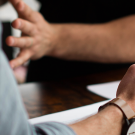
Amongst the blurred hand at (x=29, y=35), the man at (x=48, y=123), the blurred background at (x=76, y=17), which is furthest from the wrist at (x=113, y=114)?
the blurred background at (x=76, y=17)

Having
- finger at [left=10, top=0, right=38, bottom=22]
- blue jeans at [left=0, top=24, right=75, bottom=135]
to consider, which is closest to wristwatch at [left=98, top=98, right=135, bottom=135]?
blue jeans at [left=0, top=24, right=75, bottom=135]

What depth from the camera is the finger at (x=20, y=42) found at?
0.99 ft

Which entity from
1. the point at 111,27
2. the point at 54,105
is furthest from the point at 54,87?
the point at 111,27

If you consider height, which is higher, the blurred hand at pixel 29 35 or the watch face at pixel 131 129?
the blurred hand at pixel 29 35

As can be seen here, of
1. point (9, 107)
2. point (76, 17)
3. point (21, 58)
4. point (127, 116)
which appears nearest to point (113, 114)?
point (127, 116)

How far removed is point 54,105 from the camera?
27 centimetres

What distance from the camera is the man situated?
98 millimetres

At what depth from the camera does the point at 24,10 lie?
33cm

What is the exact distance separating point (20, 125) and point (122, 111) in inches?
4.4

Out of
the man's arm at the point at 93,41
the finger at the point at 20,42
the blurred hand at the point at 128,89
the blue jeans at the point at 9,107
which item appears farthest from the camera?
the man's arm at the point at 93,41

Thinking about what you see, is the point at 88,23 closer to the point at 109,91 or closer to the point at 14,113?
the point at 109,91

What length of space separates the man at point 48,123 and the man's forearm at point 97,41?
0.24 metres

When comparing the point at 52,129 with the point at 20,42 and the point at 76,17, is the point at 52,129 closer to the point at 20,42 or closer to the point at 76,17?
the point at 20,42

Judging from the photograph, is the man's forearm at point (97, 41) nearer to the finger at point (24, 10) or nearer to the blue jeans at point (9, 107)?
the finger at point (24, 10)
